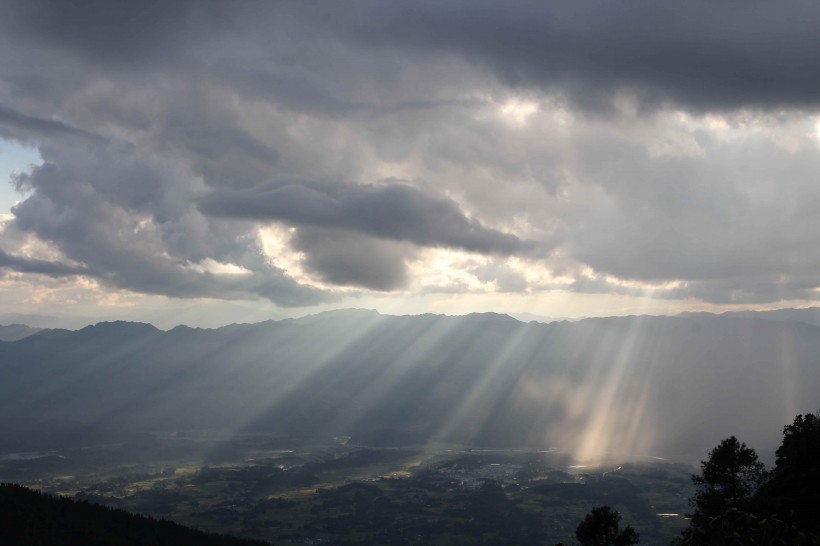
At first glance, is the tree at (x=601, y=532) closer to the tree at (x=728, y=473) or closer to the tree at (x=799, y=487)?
the tree at (x=728, y=473)

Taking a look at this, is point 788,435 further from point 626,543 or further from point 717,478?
point 626,543

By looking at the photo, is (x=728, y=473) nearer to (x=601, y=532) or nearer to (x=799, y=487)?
(x=601, y=532)

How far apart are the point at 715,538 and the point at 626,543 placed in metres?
57.8

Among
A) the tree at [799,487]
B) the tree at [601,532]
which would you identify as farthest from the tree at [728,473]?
the tree at [601,532]

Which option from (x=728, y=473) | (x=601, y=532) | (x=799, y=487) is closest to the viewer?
(x=799, y=487)

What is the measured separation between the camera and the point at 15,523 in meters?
190

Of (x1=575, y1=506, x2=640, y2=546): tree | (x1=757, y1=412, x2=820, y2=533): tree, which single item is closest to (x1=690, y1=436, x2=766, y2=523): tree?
(x1=757, y1=412, x2=820, y2=533): tree

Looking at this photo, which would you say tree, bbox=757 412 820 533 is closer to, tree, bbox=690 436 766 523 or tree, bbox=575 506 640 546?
tree, bbox=690 436 766 523

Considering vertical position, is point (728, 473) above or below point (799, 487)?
below

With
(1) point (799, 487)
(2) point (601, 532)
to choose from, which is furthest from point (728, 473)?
(1) point (799, 487)

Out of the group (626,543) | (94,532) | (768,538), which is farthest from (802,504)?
(94,532)

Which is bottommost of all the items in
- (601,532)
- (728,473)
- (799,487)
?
(601,532)

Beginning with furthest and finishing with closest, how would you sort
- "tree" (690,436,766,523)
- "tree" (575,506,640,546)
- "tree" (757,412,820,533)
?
1. "tree" (575,506,640,546)
2. "tree" (690,436,766,523)
3. "tree" (757,412,820,533)

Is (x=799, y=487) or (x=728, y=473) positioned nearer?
(x=799, y=487)
